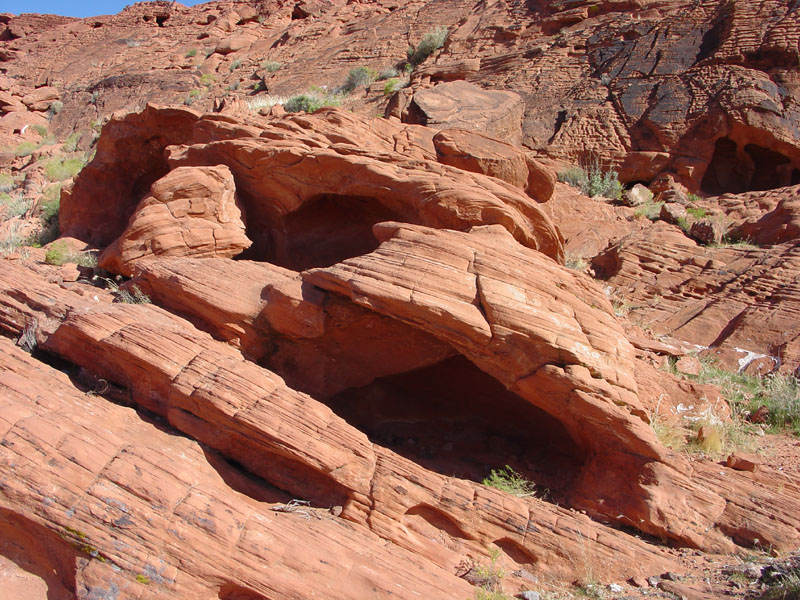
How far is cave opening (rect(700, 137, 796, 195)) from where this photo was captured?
12508 millimetres

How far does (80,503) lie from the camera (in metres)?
3.37

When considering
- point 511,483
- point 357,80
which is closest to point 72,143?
point 357,80

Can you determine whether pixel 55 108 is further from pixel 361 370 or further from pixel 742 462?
pixel 742 462

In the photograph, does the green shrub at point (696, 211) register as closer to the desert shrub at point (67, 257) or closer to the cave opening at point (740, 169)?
the cave opening at point (740, 169)

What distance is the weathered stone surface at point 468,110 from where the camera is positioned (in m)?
11.0

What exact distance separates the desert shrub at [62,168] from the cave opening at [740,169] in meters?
15.6

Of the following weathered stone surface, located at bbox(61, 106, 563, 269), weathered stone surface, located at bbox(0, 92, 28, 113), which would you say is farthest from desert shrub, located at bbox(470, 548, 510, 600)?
weathered stone surface, located at bbox(0, 92, 28, 113)

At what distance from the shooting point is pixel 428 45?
18094mm

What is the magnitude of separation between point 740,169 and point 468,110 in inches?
269

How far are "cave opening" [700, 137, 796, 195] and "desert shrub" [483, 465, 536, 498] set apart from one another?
1078 cm

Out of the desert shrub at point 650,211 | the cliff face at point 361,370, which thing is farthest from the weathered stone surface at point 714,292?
the desert shrub at point 650,211

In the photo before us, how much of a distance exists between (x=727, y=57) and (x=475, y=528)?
44.1ft

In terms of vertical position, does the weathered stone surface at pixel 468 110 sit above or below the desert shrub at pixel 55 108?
below

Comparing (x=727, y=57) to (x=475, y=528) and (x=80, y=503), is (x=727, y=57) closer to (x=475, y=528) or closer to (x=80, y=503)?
(x=475, y=528)
